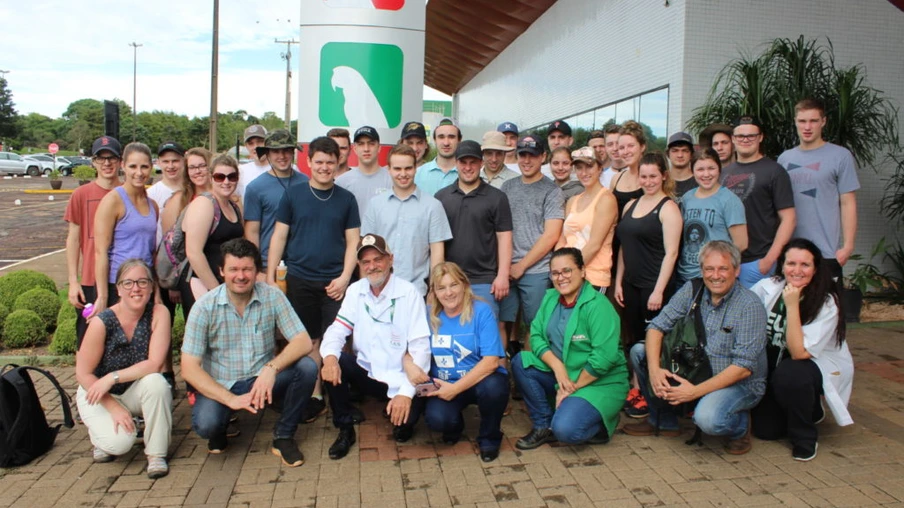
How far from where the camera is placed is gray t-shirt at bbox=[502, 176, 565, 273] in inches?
197

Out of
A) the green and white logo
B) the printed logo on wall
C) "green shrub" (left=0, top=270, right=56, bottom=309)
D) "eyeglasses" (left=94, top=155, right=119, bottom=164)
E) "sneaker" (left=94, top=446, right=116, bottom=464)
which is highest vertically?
the printed logo on wall


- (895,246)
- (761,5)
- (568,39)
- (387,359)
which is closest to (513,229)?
(387,359)

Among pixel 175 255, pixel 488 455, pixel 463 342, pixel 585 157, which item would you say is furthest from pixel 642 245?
pixel 175 255

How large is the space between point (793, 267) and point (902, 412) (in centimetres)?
167

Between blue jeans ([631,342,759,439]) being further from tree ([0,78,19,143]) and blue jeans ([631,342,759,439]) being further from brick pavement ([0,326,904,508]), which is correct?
tree ([0,78,19,143])

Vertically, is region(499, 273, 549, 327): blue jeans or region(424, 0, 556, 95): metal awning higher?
region(424, 0, 556, 95): metal awning

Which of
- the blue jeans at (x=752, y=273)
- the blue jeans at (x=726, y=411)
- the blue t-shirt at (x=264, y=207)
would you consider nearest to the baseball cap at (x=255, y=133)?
the blue t-shirt at (x=264, y=207)

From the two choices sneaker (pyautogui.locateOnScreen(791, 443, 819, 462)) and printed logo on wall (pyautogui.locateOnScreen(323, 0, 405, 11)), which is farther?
printed logo on wall (pyautogui.locateOnScreen(323, 0, 405, 11))

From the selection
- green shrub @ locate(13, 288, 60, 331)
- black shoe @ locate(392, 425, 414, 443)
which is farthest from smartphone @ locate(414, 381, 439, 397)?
green shrub @ locate(13, 288, 60, 331)

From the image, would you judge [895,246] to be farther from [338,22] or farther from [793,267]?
[338,22]

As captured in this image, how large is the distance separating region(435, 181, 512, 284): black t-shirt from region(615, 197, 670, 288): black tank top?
0.81m

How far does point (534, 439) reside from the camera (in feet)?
14.0

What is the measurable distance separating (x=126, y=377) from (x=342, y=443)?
1.30m

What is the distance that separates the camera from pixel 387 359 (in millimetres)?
4273
